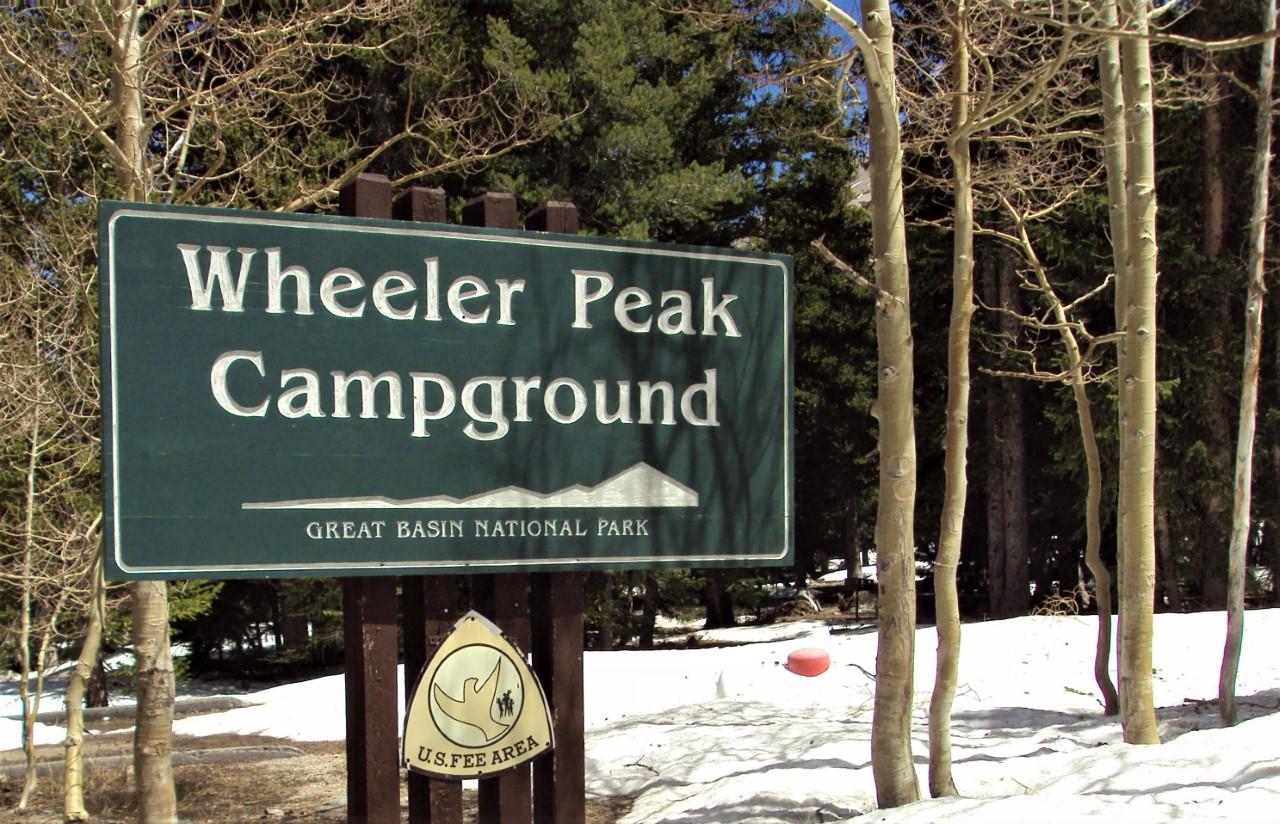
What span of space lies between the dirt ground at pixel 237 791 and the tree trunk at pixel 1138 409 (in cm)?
338

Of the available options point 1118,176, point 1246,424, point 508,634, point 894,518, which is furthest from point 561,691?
point 1246,424

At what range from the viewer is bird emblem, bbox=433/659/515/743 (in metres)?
4.09

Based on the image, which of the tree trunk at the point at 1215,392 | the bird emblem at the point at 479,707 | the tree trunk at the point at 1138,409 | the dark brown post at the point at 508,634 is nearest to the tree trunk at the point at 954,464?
the tree trunk at the point at 1138,409

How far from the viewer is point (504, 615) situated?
419 centimetres

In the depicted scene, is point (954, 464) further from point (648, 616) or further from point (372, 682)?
point (648, 616)

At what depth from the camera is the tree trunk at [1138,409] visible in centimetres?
670

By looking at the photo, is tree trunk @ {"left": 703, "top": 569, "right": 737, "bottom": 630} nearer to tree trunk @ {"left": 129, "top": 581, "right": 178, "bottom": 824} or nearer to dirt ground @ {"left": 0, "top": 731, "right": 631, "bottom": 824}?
dirt ground @ {"left": 0, "top": 731, "right": 631, "bottom": 824}

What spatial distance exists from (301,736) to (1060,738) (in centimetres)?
884

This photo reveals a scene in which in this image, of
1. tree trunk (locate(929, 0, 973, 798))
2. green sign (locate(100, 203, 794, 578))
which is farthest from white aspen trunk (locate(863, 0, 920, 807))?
tree trunk (locate(929, 0, 973, 798))

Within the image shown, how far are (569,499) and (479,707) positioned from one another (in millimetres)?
802

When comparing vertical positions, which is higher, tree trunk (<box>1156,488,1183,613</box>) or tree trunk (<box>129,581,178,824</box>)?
tree trunk (<box>129,581,178,824</box>)

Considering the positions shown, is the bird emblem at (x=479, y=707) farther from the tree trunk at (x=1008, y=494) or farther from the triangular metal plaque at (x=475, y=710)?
Answer: the tree trunk at (x=1008, y=494)

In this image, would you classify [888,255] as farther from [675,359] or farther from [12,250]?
[12,250]

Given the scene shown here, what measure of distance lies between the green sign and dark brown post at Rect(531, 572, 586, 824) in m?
0.22
